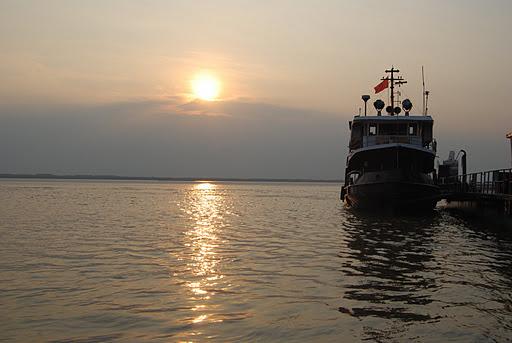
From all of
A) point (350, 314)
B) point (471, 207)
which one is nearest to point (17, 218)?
point (350, 314)

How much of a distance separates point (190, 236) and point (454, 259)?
33.2 ft

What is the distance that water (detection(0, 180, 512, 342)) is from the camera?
310 inches

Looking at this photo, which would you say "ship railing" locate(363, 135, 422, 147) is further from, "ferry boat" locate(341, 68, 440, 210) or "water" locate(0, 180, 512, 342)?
"water" locate(0, 180, 512, 342)

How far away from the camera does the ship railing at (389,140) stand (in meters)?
33.9

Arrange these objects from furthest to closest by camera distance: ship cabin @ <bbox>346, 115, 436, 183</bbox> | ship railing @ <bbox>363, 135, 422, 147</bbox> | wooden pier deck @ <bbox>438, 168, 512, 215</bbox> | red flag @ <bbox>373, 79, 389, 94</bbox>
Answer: red flag @ <bbox>373, 79, 389, 94</bbox> < ship railing @ <bbox>363, 135, 422, 147</bbox> < ship cabin @ <bbox>346, 115, 436, 183</bbox> < wooden pier deck @ <bbox>438, 168, 512, 215</bbox>

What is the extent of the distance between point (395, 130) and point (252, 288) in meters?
26.4

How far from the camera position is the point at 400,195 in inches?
1181

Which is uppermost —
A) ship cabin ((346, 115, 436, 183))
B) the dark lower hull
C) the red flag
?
the red flag

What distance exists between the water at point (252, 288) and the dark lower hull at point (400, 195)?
9.17 metres

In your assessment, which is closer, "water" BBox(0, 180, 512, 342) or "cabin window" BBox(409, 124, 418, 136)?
"water" BBox(0, 180, 512, 342)

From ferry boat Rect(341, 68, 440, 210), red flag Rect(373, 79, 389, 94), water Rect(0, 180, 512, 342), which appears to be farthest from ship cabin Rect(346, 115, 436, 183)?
water Rect(0, 180, 512, 342)

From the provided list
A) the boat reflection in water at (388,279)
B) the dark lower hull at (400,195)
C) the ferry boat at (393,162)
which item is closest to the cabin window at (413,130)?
the ferry boat at (393,162)

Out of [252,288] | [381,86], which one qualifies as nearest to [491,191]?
[381,86]

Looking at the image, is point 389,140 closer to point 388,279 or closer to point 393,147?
point 393,147
